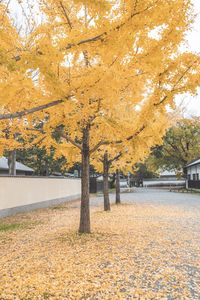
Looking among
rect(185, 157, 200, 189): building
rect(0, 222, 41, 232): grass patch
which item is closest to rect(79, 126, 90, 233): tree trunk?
rect(0, 222, 41, 232): grass patch

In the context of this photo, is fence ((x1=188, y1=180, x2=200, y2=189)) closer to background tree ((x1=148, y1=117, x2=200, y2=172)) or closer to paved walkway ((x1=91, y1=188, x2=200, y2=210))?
background tree ((x1=148, y1=117, x2=200, y2=172))

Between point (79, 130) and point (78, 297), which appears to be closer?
point (78, 297)

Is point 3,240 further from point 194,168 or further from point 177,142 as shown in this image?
point 177,142

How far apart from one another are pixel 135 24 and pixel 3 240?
6.67m

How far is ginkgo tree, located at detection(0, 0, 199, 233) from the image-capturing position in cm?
486

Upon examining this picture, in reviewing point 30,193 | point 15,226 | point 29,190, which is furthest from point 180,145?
point 15,226

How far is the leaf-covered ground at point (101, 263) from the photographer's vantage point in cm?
472

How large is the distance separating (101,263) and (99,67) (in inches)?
151

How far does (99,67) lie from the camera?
6.09 m

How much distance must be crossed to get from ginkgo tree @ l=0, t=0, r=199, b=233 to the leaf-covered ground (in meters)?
1.51

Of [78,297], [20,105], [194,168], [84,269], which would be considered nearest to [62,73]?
[20,105]

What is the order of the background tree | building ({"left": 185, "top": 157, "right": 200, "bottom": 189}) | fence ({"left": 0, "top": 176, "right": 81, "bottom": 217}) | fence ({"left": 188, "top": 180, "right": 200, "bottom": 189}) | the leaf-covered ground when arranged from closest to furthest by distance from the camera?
the leaf-covered ground < fence ({"left": 0, "top": 176, "right": 81, "bottom": 217}) < fence ({"left": 188, "top": 180, "right": 200, "bottom": 189}) < building ({"left": 185, "top": 157, "right": 200, "bottom": 189}) < the background tree

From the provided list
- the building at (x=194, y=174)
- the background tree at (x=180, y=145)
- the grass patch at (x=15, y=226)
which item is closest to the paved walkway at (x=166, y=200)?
the building at (x=194, y=174)

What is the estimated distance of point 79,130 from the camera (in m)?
9.16
